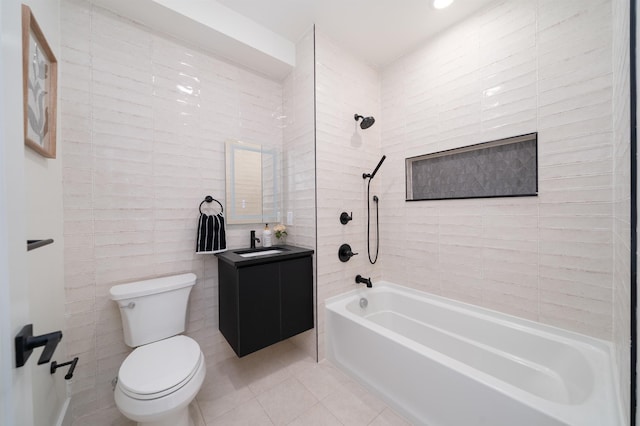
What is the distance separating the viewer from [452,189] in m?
1.91

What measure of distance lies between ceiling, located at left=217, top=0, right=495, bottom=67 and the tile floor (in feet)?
8.37

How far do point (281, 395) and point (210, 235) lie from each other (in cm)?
122

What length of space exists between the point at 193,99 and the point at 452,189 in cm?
218

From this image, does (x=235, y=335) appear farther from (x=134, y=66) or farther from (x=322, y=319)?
(x=134, y=66)

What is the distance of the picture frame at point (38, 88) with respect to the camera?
926 millimetres

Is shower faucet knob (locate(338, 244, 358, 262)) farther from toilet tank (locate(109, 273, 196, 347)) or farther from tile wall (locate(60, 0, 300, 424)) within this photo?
toilet tank (locate(109, 273, 196, 347))

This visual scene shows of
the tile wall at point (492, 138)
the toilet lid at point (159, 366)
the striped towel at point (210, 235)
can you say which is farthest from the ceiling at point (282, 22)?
the toilet lid at point (159, 366)

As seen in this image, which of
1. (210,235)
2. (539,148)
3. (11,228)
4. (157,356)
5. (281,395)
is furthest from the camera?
(210,235)

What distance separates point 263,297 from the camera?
165 cm

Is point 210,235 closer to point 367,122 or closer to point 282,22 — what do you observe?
point 367,122

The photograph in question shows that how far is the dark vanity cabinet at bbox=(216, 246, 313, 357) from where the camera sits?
1555 millimetres

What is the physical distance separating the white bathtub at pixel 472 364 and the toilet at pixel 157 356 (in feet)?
3.50

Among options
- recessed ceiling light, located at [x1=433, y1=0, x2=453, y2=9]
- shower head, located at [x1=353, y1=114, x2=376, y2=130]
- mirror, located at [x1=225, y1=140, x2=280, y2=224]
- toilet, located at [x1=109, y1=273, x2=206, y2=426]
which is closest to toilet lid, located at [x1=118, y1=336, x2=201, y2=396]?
toilet, located at [x1=109, y1=273, x2=206, y2=426]

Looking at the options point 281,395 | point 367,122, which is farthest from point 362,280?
point 367,122
